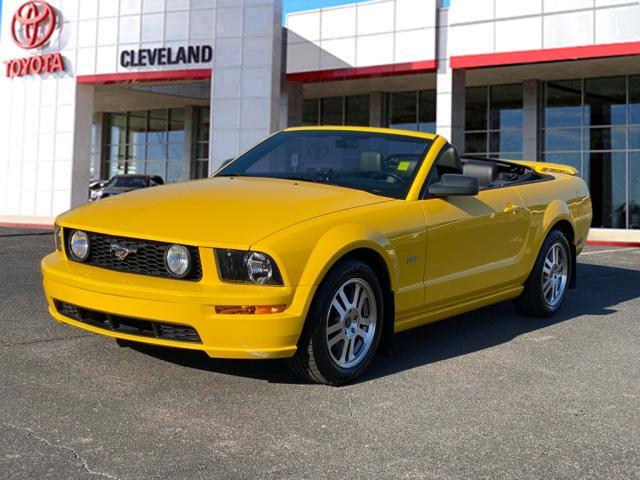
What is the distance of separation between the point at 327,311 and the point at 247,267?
537 millimetres

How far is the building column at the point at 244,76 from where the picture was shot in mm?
21016

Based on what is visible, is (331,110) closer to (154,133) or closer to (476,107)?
(476,107)

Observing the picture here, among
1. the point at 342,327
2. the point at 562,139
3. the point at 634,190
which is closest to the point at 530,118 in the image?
the point at 562,139

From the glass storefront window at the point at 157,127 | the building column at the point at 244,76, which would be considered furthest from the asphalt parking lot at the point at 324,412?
the glass storefront window at the point at 157,127

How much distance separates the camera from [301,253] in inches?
145

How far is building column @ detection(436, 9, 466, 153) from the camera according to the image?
63.9 ft

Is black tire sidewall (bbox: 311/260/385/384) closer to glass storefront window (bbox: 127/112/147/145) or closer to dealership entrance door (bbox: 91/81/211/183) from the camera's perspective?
dealership entrance door (bbox: 91/81/211/183)

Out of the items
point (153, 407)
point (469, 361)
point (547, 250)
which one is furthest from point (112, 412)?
point (547, 250)

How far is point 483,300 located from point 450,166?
1035 mm

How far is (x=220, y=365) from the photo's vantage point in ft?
14.1

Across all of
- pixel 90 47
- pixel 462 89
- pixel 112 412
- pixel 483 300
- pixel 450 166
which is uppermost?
pixel 90 47

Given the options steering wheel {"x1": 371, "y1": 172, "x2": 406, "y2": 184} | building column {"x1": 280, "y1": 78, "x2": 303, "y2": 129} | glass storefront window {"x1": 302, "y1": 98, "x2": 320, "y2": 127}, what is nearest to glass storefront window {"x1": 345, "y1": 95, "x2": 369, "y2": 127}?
glass storefront window {"x1": 302, "y1": 98, "x2": 320, "y2": 127}

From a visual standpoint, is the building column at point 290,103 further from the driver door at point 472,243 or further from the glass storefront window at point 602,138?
the driver door at point 472,243

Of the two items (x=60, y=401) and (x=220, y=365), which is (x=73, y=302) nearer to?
(x=60, y=401)
